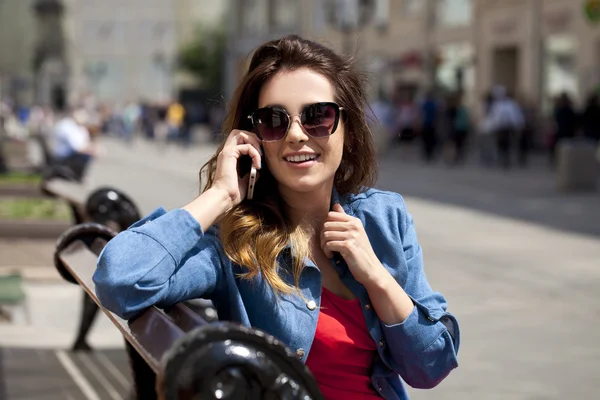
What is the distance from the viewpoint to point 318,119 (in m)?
2.70

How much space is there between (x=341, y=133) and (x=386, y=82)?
42.6 meters

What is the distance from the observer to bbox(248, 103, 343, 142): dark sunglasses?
2.69m

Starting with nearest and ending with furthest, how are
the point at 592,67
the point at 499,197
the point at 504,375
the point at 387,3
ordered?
1. the point at 504,375
2. the point at 499,197
3. the point at 592,67
4. the point at 387,3

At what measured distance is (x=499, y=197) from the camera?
18.1 m

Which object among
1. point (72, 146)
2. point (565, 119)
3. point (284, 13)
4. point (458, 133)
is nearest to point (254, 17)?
point (284, 13)

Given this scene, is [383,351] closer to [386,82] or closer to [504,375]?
[504,375]

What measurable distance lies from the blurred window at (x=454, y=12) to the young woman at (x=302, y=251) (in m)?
35.3

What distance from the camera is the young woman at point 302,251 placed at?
8.22ft

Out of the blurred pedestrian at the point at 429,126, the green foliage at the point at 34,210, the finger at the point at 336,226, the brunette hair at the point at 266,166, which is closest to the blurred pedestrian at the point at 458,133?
the blurred pedestrian at the point at 429,126

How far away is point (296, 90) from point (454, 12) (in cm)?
3657

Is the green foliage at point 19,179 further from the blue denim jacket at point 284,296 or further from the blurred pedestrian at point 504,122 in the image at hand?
the blurred pedestrian at point 504,122

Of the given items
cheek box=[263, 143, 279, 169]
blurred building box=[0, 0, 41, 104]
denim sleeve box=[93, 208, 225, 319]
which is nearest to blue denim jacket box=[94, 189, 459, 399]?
denim sleeve box=[93, 208, 225, 319]


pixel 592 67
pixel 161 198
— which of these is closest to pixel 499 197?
pixel 161 198

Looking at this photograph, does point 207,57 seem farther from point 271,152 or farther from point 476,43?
point 271,152
